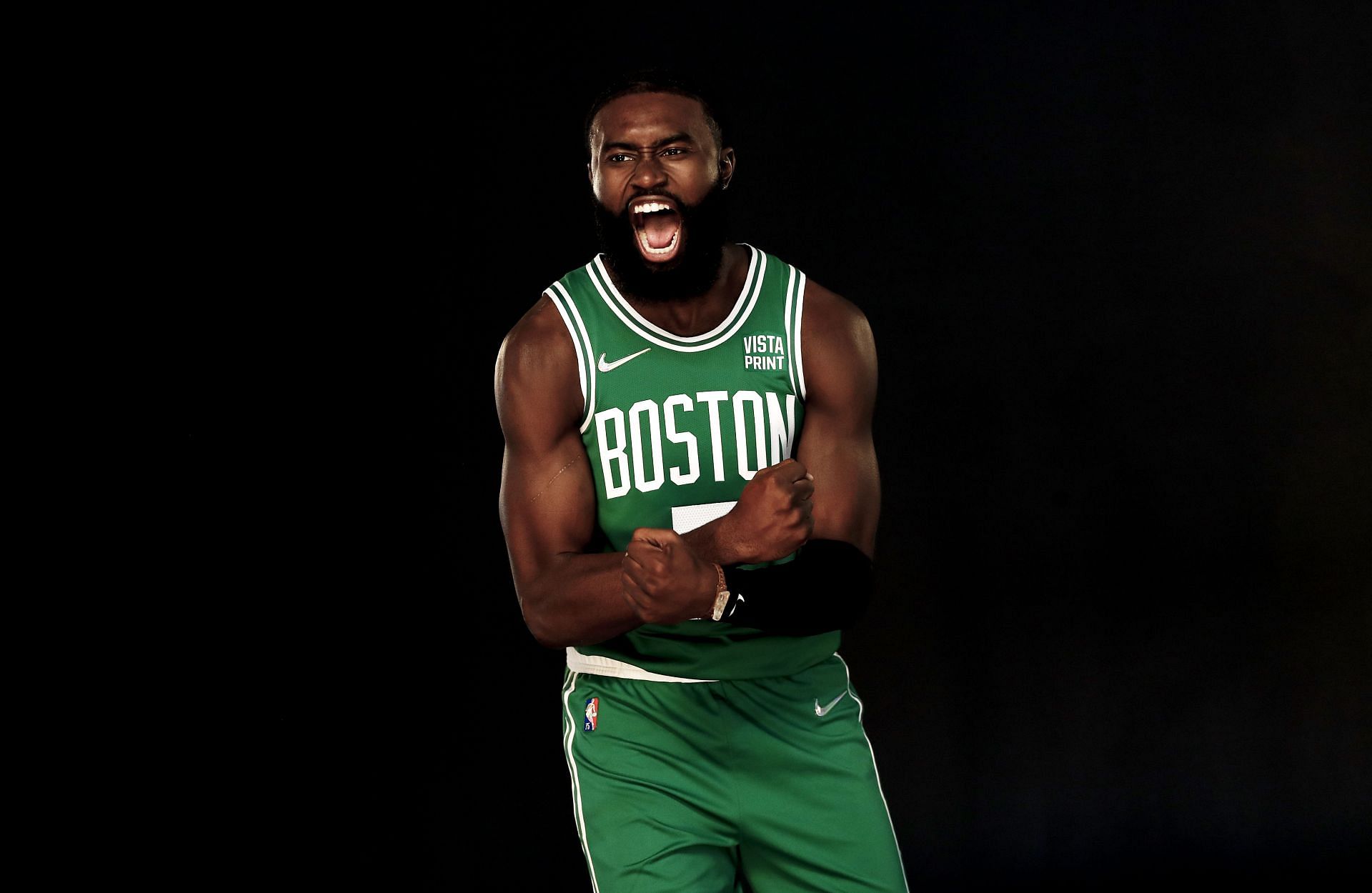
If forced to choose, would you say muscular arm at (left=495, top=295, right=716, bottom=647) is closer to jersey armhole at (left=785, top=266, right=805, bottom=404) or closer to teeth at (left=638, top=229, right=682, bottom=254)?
teeth at (left=638, top=229, right=682, bottom=254)

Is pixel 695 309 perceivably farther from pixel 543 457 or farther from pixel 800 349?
pixel 543 457

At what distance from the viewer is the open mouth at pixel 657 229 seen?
2.39 meters

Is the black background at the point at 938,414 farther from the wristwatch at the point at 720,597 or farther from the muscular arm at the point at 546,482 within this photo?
the wristwatch at the point at 720,597

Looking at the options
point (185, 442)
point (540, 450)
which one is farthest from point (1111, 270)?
point (185, 442)

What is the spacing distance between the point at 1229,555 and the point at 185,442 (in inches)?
111

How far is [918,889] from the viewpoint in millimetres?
3998

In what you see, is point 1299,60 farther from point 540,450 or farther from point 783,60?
point 540,450

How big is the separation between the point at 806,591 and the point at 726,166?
798mm

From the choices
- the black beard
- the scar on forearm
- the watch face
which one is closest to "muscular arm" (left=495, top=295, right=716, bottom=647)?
the scar on forearm

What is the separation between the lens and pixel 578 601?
7.24 feet

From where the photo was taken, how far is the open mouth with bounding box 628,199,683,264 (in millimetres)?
2391

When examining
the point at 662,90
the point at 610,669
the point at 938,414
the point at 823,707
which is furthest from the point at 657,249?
the point at 938,414

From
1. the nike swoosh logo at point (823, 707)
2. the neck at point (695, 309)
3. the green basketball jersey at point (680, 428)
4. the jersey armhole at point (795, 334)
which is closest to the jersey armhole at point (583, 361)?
the green basketball jersey at point (680, 428)

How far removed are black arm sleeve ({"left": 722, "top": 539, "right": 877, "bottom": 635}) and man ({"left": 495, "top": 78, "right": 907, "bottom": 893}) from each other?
20mm
